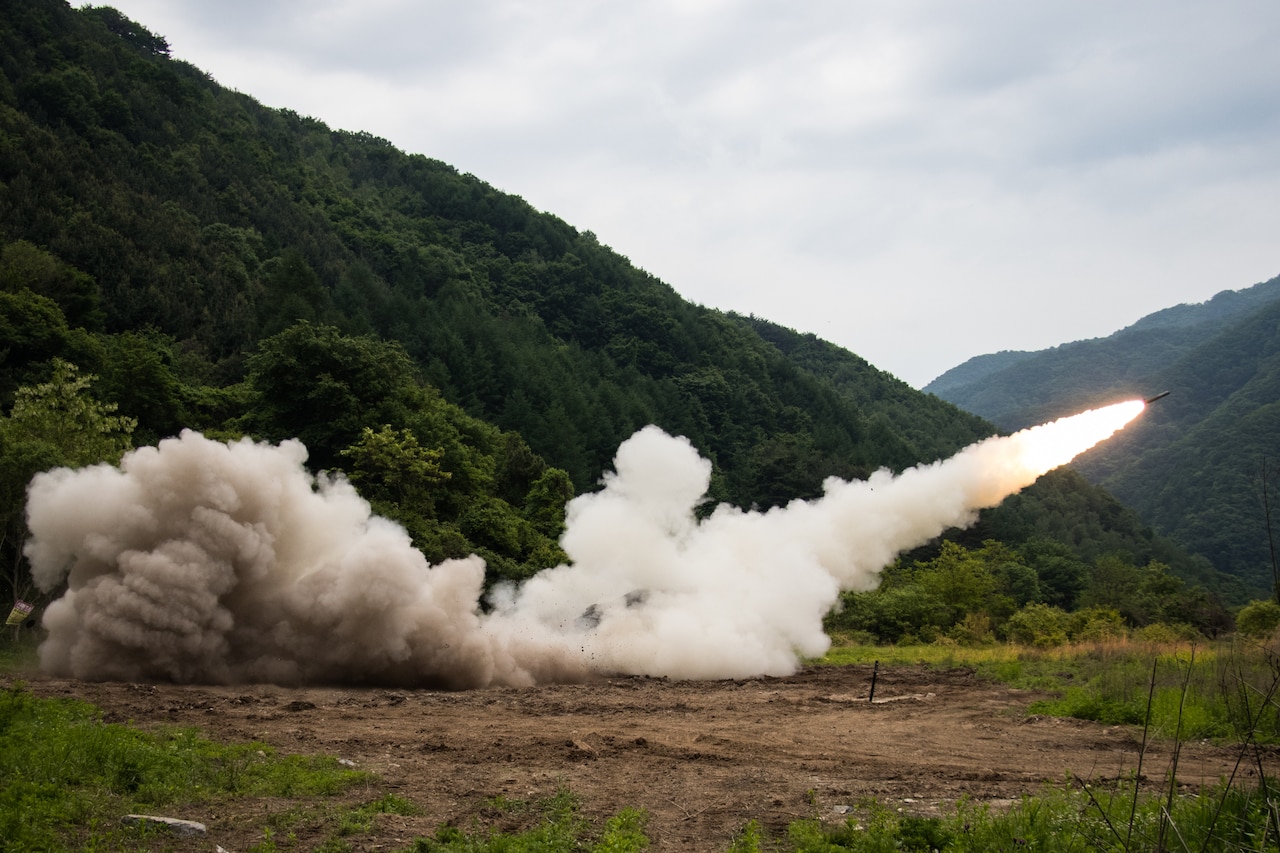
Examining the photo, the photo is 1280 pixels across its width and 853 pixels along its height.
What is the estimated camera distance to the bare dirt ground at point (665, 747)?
1470 centimetres

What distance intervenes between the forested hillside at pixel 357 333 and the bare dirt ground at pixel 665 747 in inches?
504

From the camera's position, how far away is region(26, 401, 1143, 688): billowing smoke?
2312 centimetres

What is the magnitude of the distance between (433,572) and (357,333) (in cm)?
5054

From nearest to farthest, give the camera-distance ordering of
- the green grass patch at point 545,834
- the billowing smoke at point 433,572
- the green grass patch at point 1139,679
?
the green grass patch at point 545,834
the green grass patch at point 1139,679
the billowing smoke at point 433,572

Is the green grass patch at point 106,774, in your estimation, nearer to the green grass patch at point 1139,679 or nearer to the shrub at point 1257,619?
the green grass patch at point 1139,679

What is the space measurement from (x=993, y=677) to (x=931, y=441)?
388 feet

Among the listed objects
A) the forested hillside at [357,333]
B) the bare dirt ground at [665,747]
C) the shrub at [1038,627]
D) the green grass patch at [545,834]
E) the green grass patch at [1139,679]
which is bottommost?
the green grass patch at [545,834]

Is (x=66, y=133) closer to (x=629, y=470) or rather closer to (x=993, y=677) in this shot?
(x=629, y=470)

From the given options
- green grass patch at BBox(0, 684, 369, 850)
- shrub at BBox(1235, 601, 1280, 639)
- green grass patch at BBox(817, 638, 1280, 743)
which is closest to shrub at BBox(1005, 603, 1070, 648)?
green grass patch at BBox(817, 638, 1280, 743)

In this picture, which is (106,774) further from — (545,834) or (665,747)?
(665,747)

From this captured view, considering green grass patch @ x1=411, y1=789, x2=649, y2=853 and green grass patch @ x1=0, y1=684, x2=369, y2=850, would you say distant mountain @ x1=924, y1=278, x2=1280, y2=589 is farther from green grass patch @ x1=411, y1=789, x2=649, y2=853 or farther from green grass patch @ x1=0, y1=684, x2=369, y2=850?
green grass patch @ x1=0, y1=684, x2=369, y2=850

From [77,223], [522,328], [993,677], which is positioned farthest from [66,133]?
[993,677]

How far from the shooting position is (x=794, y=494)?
304 ft

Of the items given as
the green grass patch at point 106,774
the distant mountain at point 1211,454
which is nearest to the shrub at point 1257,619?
the green grass patch at point 106,774
